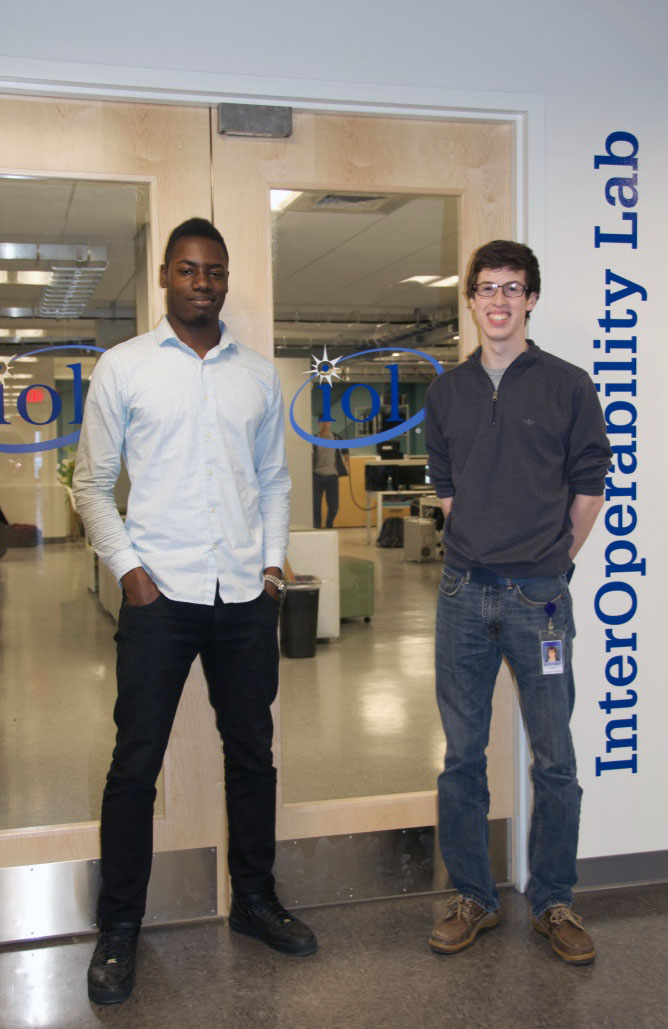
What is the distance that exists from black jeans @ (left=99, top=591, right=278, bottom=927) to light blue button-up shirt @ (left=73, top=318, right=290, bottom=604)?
0.25 ft

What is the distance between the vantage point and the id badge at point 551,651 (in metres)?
2.43

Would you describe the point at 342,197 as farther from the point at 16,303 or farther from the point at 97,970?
the point at 97,970

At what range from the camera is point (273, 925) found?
2.51 m

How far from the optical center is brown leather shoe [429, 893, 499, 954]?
2512 mm

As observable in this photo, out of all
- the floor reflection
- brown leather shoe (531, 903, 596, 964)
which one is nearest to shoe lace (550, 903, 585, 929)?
brown leather shoe (531, 903, 596, 964)

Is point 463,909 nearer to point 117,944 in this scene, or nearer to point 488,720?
point 488,720

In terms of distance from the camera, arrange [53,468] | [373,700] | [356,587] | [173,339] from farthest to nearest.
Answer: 1. [373,700]
2. [356,587]
3. [53,468]
4. [173,339]

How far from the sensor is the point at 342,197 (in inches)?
110

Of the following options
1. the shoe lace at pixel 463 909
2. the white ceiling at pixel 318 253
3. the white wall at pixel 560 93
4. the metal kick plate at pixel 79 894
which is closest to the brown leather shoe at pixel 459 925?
the shoe lace at pixel 463 909

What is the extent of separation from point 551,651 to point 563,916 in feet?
2.35

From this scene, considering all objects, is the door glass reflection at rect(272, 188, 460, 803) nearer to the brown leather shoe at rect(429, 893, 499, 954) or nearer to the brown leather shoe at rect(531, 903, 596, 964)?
the brown leather shoe at rect(429, 893, 499, 954)

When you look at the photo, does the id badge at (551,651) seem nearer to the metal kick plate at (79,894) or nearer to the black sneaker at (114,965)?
→ the metal kick plate at (79,894)

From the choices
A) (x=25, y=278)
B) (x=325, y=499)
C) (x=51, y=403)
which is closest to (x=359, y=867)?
(x=325, y=499)

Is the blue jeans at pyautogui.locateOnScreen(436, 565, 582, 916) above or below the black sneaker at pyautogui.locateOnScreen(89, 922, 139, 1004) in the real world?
above
